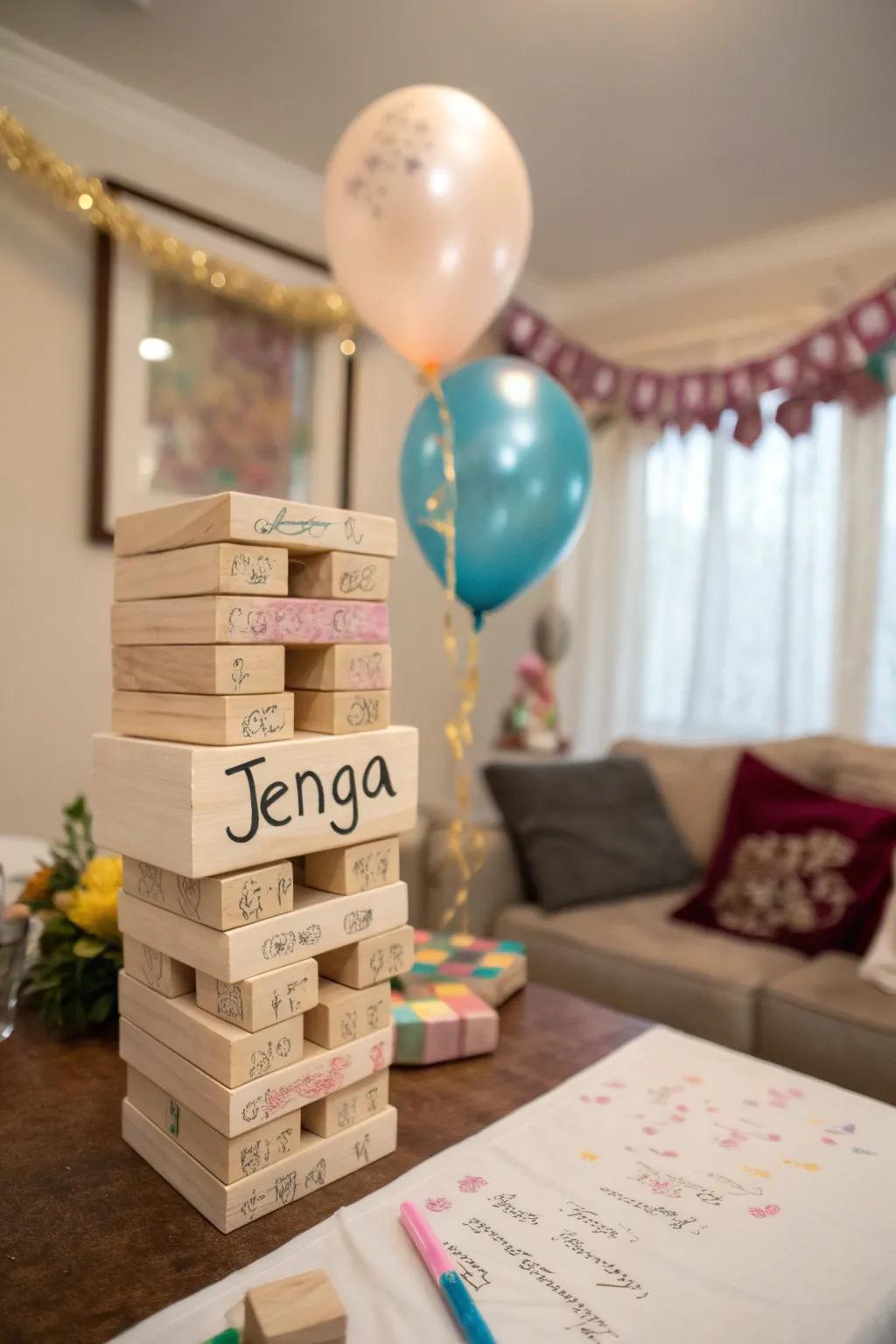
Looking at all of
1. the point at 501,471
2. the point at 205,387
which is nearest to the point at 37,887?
the point at 501,471

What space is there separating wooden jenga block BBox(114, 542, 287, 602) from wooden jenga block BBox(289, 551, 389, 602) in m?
0.04

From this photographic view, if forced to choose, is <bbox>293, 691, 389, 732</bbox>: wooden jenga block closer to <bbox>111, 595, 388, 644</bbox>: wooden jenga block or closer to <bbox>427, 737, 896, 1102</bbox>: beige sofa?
<bbox>111, 595, 388, 644</bbox>: wooden jenga block

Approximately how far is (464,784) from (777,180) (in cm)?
223

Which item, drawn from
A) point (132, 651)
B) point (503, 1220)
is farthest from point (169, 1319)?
point (132, 651)

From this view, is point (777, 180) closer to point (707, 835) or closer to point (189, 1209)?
point (707, 835)

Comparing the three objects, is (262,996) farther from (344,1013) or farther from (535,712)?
(535,712)

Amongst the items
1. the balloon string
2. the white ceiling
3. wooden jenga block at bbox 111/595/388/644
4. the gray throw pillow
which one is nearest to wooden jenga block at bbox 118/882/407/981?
wooden jenga block at bbox 111/595/388/644

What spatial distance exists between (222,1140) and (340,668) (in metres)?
0.38

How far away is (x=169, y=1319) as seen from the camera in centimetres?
60

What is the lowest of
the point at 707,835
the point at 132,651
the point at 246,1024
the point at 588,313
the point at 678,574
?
the point at 707,835

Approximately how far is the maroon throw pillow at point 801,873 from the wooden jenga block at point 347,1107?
1513mm

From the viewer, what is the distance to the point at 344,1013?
0.79 m

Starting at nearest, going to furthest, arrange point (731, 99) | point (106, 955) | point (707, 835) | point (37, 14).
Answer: point (106, 955) → point (37, 14) → point (731, 99) → point (707, 835)

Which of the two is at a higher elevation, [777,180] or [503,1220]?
[777,180]
